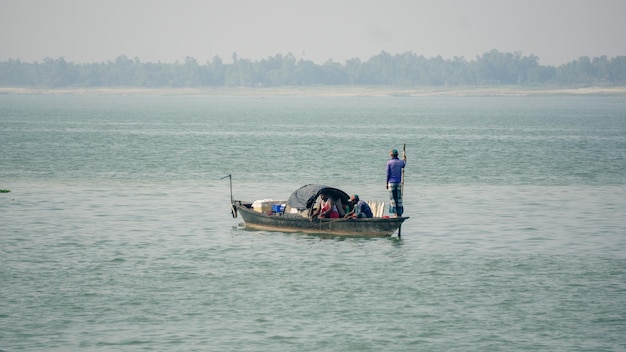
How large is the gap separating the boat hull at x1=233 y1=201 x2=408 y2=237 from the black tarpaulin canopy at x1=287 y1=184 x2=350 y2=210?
16.7 inches

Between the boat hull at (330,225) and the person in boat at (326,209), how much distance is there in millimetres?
249

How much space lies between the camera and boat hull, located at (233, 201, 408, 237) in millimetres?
33656

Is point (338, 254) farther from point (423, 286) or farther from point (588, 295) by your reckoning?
point (588, 295)

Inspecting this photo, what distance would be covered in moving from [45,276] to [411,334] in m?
11.1

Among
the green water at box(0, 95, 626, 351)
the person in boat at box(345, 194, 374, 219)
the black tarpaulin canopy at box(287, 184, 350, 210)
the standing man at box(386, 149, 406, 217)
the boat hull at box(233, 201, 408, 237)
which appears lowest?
the green water at box(0, 95, 626, 351)

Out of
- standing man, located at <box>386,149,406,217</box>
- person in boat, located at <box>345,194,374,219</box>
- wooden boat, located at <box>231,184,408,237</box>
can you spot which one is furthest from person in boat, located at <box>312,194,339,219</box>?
standing man, located at <box>386,149,406,217</box>

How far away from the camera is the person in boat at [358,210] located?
112ft

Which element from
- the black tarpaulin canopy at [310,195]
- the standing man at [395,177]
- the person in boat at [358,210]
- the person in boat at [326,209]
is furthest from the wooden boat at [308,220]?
the standing man at [395,177]

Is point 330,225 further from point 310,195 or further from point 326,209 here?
point 310,195

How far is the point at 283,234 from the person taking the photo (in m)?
35.1

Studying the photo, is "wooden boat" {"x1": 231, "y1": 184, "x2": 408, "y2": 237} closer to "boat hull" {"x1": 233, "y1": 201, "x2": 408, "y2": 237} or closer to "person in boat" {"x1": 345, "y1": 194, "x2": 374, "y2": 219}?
"boat hull" {"x1": 233, "y1": 201, "x2": 408, "y2": 237}

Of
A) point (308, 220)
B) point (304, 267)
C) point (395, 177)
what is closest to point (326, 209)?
point (308, 220)

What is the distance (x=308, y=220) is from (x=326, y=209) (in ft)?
2.37

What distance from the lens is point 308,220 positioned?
112 ft
